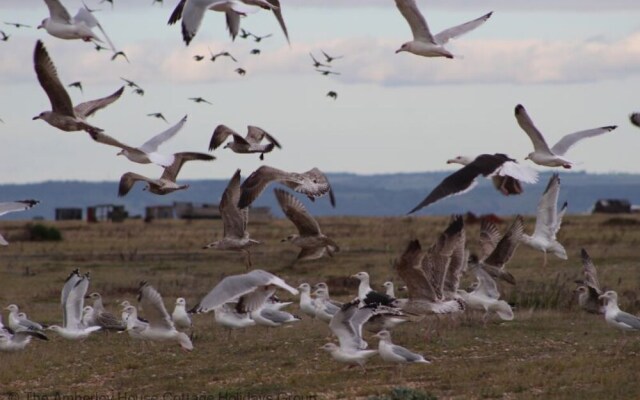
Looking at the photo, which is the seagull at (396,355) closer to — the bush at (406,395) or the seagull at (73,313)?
Answer: the bush at (406,395)

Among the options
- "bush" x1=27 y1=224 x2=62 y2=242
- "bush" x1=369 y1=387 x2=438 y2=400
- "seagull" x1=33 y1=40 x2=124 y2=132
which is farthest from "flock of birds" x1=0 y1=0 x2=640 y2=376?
"bush" x1=27 y1=224 x2=62 y2=242

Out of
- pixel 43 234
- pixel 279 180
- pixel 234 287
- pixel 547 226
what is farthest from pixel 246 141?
pixel 43 234

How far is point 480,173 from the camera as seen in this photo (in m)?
15.4

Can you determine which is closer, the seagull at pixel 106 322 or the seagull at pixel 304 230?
the seagull at pixel 304 230

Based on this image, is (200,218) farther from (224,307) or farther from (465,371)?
(465,371)

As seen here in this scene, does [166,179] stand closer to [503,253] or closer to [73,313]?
[73,313]

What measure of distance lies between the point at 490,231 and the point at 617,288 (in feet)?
11.5

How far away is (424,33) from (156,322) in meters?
5.14

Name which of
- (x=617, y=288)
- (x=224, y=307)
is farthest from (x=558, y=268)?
(x=224, y=307)

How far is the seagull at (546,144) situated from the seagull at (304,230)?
324 cm

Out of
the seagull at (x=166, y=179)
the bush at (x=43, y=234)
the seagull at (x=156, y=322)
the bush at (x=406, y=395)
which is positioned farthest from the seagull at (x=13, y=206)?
the bush at (x=43, y=234)

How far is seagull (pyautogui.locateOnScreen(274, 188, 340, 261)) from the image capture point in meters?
19.5

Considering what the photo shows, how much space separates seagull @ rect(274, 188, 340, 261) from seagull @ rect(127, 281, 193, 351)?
7.61 ft

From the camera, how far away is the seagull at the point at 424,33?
56.9 ft
